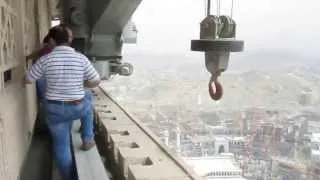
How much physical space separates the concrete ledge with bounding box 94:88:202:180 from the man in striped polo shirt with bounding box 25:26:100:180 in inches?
19.4

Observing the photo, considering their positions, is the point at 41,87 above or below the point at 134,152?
above

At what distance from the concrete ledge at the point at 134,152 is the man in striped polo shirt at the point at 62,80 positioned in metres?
0.49

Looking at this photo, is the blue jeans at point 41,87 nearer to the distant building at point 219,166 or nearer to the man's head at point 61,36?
the man's head at point 61,36

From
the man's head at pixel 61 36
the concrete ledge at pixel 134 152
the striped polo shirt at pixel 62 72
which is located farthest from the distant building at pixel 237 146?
the man's head at pixel 61 36

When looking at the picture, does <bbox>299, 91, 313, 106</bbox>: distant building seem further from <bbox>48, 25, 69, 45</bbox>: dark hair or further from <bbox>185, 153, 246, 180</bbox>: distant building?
<bbox>48, 25, 69, 45</bbox>: dark hair

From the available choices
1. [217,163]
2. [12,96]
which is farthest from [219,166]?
[12,96]

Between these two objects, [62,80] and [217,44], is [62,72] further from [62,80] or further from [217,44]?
[217,44]

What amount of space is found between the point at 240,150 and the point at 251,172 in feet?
2.29

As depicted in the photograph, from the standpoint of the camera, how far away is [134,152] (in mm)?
3734

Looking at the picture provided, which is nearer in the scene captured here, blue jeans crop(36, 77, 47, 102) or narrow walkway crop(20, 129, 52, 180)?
blue jeans crop(36, 77, 47, 102)

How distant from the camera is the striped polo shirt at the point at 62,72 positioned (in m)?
3.23

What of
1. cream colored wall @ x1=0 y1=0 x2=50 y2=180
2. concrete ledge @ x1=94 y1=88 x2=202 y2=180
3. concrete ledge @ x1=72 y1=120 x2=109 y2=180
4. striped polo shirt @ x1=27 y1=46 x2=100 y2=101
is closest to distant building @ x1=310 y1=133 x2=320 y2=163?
concrete ledge @ x1=94 y1=88 x2=202 y2=180

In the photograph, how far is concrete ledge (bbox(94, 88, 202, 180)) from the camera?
320 cm

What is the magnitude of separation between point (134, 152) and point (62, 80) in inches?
33.4
